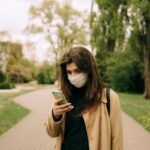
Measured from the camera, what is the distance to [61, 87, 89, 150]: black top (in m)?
3.88

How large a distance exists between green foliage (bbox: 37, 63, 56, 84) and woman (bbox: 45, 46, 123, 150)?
239 feet

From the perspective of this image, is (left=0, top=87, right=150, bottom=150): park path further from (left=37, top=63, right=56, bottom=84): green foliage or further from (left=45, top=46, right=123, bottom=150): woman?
(left=37, top=63, right=56, bottom=84): green foliage

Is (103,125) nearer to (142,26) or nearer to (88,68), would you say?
(88,68)

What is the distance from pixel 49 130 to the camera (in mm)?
4023

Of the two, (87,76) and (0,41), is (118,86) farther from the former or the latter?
(87,76)

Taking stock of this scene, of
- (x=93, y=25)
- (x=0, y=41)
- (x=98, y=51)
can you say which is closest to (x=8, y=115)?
(x=93, y=25)

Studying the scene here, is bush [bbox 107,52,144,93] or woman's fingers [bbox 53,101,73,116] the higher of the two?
woman's fingers [bbox 53,101,73,116]

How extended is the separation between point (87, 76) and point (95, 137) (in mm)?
477

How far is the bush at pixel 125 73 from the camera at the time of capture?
42.1 meters

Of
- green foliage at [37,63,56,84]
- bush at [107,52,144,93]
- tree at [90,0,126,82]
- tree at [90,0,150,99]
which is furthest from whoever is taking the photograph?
green foliage at [37,63,56,84]

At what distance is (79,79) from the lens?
148 inches

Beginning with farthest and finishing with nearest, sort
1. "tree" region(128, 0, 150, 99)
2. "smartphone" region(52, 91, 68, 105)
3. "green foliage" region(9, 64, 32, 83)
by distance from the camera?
"green foliage" region(9, 64, 32, 83)
"tree" region(128, 0, 150, 99)
"smartphone" region(52, 91, 68, 105)

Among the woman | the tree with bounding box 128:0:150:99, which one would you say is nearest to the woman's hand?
the woman

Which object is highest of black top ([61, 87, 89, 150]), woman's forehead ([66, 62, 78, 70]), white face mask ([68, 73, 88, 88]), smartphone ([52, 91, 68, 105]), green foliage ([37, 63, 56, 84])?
woman's forehead ([66, 62, 78, 70])
